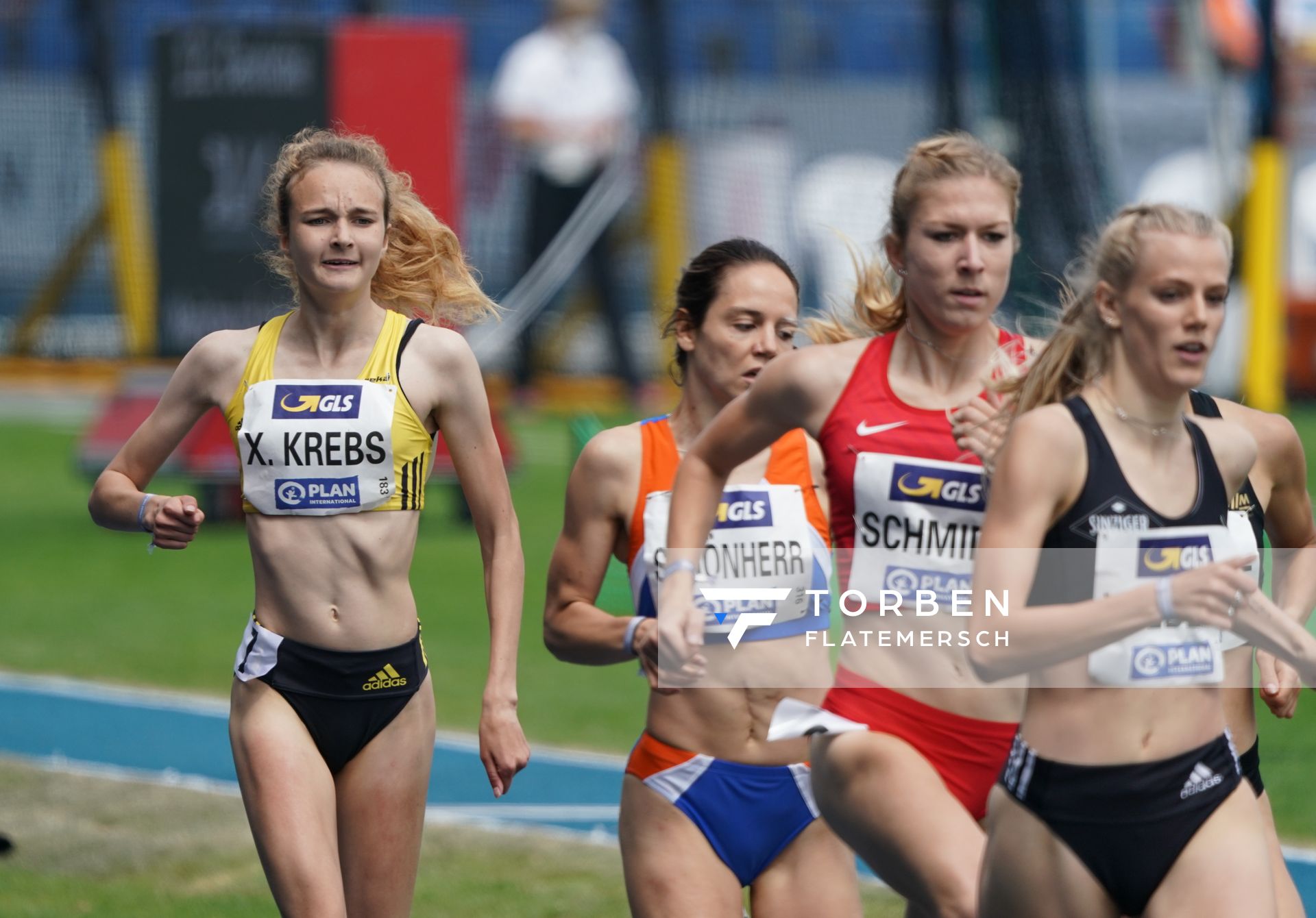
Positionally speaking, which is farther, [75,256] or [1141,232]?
[75,256]

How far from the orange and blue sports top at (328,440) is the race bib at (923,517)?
1087mm

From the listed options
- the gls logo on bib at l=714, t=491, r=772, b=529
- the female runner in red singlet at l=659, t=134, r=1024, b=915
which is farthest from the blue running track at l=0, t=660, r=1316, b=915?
the female runner in red singlet at l=659, t=134, r=1024, b=915

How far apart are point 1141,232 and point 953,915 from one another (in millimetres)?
1357

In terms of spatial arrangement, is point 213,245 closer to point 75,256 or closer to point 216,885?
point 75,256

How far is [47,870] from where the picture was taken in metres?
7.01

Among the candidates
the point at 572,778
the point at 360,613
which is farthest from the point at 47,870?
the point at 360,613

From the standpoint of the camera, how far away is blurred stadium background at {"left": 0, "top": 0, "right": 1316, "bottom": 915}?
8117mm

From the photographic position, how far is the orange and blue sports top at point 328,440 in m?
4.66

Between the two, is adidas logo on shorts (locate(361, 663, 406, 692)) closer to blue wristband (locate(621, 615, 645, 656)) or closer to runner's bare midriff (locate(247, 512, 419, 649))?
runner's bare midriff (locate(247, 512, 419, 649))

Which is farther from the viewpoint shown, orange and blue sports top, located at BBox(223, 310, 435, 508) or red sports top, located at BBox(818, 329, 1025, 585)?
orange and blue sports top, located at BBox(223, 310, 435, 508)

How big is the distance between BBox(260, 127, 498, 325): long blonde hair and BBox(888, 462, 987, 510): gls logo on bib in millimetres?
1367

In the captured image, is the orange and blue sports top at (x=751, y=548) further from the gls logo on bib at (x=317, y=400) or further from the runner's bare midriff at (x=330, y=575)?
the gls logo on bib at (x=317, y=400)

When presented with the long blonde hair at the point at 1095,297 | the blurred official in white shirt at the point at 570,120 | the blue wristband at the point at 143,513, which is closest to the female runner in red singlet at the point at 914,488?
the long blonde hair at the point at 1095,297

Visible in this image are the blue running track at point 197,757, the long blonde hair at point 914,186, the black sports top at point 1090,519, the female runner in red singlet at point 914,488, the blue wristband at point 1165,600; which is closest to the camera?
the blue wristband at point 1165,600
